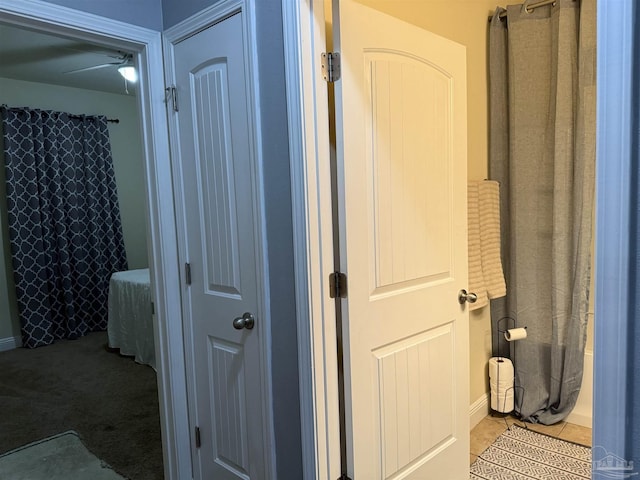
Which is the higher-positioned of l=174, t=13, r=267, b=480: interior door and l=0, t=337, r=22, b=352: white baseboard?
l=174, t=13, r=267, b=480: interior door

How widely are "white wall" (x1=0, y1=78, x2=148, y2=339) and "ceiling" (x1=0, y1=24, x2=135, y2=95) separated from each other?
0.11m

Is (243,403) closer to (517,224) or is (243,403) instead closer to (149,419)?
(149,419)

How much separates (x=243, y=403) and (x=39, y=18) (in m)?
1.51

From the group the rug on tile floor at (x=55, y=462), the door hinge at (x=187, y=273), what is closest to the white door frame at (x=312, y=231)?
the door hinge at (x=187, y=273)

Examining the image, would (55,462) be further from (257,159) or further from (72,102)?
(72,102)

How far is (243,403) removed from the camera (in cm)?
173

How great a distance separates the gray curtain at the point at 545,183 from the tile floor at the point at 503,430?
6 cm

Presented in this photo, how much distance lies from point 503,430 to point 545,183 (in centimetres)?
140

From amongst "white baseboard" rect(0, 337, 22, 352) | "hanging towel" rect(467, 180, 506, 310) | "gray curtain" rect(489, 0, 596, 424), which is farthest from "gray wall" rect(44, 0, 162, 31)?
"white baseboard" rect(0, 337, 22, 352)

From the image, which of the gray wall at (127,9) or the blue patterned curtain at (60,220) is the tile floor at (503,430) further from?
the blue patterned curtain at (60,220)

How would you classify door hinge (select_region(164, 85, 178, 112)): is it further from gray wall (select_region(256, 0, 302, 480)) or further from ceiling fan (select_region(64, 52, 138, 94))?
ceiling fan (select_region(64, 52, 138, 94))

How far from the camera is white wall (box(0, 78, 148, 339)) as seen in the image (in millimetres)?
4434

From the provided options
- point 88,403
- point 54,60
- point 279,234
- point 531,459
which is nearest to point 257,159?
point 279,234

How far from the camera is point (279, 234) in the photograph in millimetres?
1561
